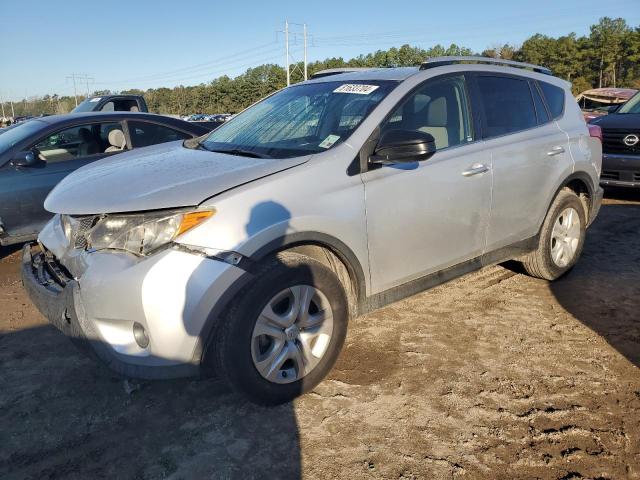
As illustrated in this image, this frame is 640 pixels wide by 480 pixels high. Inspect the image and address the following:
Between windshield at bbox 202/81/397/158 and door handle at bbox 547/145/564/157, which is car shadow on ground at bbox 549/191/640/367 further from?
windshield at bbox 202/81/397/158

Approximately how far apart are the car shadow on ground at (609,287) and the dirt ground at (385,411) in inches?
1.0

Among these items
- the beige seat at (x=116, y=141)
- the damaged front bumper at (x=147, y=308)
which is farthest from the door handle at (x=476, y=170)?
the beige seat at (x=116, y=141)

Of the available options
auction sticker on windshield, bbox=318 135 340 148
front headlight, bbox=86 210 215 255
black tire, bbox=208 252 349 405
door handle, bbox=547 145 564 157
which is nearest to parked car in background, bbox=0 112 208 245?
front headlight, bbox=86 210 215 255

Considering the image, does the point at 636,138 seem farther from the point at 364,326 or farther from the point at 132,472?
the point at 132,472

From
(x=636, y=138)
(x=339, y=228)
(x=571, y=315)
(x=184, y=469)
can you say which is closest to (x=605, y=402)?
(x=571, y=315)

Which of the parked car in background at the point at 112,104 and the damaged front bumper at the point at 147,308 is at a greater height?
the parked car in background at the point at 112,104

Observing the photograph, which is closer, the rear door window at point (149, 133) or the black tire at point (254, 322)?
the black tire at point (254, 322)

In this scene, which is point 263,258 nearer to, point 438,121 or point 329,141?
point 329,141

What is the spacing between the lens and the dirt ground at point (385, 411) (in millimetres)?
2287

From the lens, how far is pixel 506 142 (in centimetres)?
369

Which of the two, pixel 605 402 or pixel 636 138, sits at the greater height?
pixel 636 138

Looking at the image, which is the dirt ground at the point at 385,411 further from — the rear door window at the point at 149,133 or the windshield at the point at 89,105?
the windshield at the point at 89,105

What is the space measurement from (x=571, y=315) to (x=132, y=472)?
10.4 feet

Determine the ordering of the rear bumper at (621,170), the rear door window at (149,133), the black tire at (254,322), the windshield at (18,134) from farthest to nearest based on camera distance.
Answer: the rear bumper at (621,170)
the rear door window at (149,133)
the windshield at (18,134)
the black tire at (254,322)
